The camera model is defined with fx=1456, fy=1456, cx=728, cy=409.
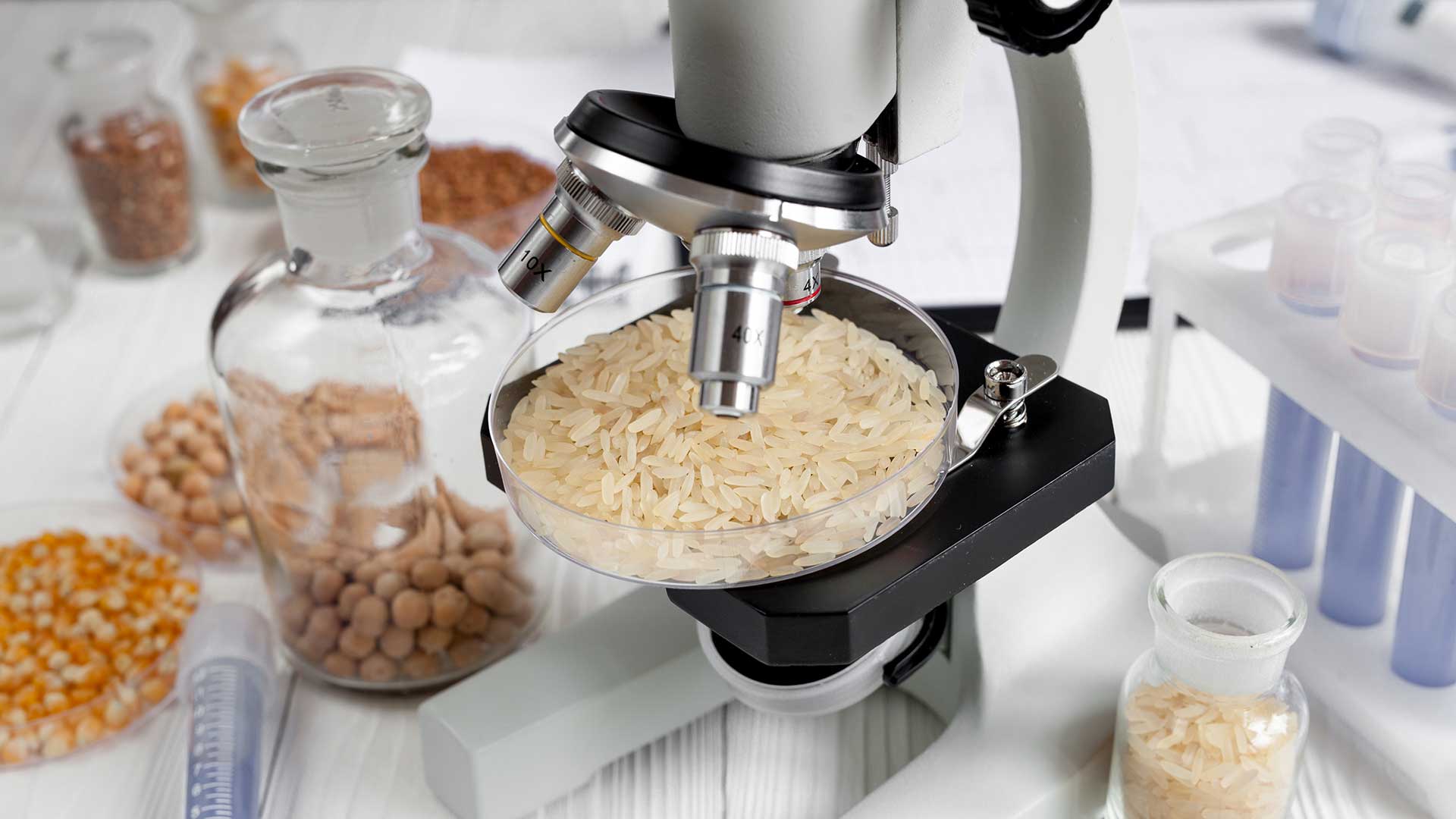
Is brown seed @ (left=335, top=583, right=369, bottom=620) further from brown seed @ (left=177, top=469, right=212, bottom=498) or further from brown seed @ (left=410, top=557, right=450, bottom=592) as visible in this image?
brown seed @ (left=177, top=469, right=212, bottom=498)

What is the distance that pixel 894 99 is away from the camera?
0.60 meters

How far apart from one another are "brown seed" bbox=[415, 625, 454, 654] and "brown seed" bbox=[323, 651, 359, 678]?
Answer: 0.04 metres

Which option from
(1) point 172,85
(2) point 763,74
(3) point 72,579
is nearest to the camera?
(2) point 763,74

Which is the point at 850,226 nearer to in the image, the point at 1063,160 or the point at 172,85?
the point at 1063,160

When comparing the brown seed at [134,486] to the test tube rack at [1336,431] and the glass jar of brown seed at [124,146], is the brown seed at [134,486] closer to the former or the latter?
the glass jar of brown seed at [124,146]

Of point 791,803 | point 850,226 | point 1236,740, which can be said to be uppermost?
point 850,226

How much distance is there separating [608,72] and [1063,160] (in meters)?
0.89

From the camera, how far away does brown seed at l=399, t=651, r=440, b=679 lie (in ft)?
2.92

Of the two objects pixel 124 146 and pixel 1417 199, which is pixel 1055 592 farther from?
pixel 124 146

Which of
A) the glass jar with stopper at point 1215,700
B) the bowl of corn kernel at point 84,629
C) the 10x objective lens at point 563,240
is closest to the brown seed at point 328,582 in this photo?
the bowl of corn kernel at point 84,629

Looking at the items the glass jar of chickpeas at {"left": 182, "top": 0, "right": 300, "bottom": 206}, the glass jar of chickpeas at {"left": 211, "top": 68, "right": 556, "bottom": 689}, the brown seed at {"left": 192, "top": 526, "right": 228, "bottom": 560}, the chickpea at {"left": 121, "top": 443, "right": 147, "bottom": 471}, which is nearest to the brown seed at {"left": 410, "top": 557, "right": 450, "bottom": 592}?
the glass jar of chickpeas at {"left": 211, "top": 68, "right": 556, "bottom": 689}

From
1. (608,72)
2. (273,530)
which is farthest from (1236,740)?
(608,72)

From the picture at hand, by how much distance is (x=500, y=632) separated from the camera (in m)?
0.92

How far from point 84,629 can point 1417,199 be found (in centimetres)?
85
